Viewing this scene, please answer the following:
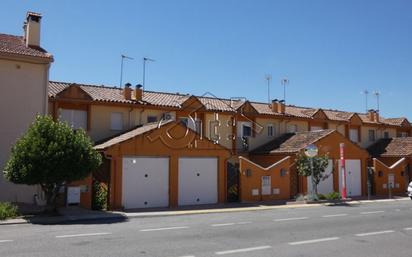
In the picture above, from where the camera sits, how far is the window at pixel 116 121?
2745 cm

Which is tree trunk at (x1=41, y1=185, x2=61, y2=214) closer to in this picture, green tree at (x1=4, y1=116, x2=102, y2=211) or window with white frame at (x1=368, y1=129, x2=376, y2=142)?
green tree at (x1=4, y1=116, x2=102, y2=211)

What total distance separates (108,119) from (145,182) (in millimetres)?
5332

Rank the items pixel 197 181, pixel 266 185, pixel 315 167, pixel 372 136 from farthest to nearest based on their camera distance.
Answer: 1. pixel 372 136
2. pixel 266 185
3. pixel 315 167
4. pixel 197 181

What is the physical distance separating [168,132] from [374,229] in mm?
12459

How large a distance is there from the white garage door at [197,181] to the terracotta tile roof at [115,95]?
503 cm

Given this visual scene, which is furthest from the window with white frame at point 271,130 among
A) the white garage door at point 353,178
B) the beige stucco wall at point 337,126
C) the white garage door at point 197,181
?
the white garage door at point 197,181

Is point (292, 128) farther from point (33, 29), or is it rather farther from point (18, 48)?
point (18, 48)

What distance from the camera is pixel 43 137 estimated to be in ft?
60.3

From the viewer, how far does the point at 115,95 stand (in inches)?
1127

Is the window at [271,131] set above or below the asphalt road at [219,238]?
above

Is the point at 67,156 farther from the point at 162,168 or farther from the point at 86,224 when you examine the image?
the point at 162,168

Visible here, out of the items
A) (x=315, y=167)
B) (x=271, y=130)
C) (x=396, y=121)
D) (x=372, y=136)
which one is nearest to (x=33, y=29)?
(x=315, y=167)

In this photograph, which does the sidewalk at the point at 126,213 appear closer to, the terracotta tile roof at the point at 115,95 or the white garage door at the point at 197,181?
the white garage door at the point at 197,181

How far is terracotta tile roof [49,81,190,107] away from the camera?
2664 centimetres
